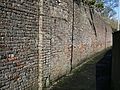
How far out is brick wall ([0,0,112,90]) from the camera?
6.48 m

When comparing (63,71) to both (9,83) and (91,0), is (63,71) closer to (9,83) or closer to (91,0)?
(9,83)

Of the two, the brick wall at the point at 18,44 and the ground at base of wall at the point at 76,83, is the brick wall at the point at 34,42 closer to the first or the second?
the brick wall at the point at 18,44

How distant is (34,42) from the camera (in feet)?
26.6

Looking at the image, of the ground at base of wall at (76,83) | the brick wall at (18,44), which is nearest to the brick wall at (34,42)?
the brick wall at (18,44)

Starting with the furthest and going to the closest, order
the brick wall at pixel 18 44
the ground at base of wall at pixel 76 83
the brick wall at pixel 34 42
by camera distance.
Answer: the ground at base of wall at pixel 76 83, the brick wall at pixel 34 42, the brick wall at pixel 18 44

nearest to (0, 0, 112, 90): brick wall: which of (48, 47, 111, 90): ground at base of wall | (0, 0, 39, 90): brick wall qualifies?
(0, 0, 39, 90): brick wall

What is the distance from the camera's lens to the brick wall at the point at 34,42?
21.3ft

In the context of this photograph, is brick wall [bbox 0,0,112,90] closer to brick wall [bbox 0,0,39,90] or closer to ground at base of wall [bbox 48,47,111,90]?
brick wall [bbox 0,0,39,90]

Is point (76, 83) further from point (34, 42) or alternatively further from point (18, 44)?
point (18, 44)

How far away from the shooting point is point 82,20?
54.9 feet

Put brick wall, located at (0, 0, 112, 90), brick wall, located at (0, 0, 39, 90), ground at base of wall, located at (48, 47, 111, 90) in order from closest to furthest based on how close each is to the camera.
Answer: brick wall, located at (0, 0, 39, 90)
brick wall, located at (0, 0, 112, 90)
ground at base of wall, located at (48, 47, 111, 90)

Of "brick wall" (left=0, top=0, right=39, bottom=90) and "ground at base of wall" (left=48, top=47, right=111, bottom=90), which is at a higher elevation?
"brick wall" (left=0, top=0, right=39, bottom=90)

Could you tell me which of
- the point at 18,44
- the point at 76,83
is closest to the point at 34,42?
the point at 18,44

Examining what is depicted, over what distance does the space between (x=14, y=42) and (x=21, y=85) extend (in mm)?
1126
